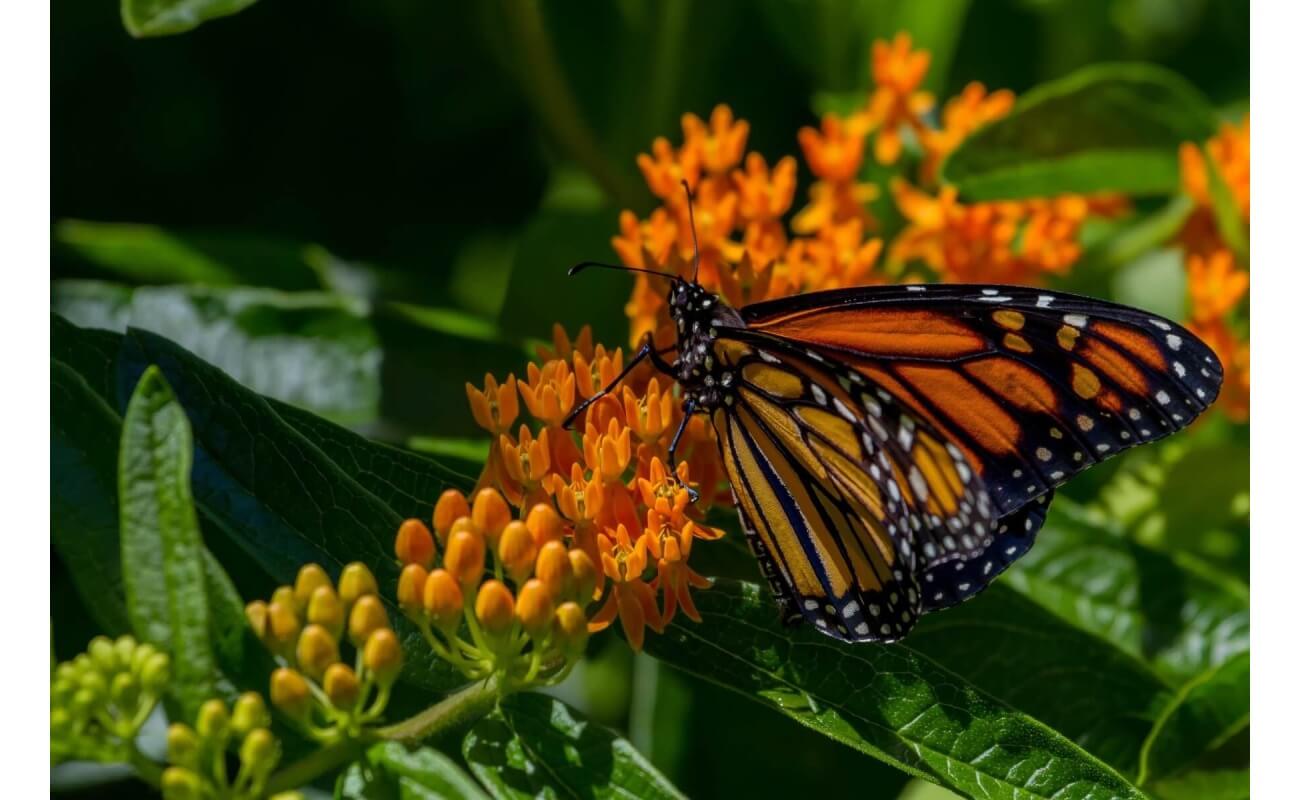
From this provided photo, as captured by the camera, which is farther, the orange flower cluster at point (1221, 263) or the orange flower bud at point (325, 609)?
the orange flower cluster at point (1221, 263)

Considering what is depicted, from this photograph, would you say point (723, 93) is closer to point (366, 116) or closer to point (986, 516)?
point (366, 116)

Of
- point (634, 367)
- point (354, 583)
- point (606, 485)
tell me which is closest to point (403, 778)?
point (354, 583)

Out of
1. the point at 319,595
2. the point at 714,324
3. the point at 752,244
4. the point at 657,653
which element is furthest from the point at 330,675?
the point at 752,244

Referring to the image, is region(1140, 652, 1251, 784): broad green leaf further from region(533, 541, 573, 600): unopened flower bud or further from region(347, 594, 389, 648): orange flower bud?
region(347, 594, 389, 648): orange flower bud

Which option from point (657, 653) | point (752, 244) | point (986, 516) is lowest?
point (657, 653)

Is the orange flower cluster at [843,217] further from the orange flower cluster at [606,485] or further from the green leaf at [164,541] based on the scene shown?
the green leaf at [164,541]

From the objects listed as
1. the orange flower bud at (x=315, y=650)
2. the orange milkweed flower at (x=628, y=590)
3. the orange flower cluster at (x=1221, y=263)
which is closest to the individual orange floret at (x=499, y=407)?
the orange milkweed flower at (x=628, y=590)

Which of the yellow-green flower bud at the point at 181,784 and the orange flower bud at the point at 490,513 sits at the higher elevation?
the orange flower bud at the point at 490,513
